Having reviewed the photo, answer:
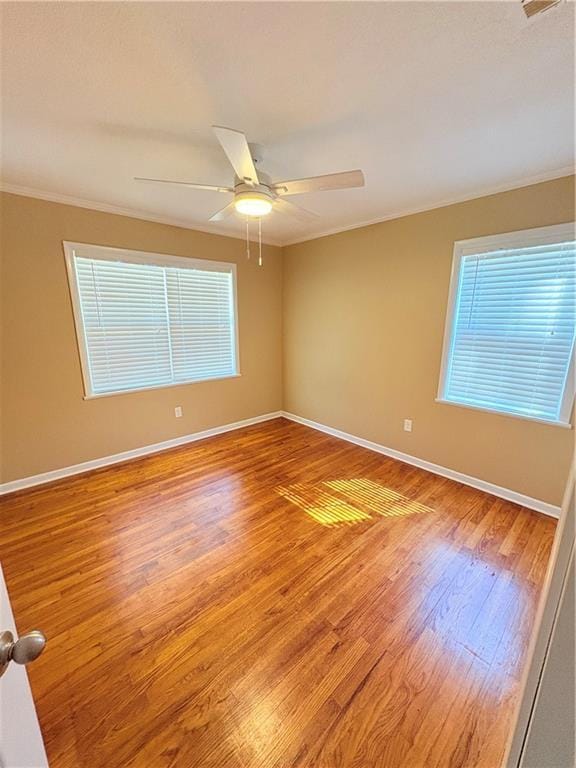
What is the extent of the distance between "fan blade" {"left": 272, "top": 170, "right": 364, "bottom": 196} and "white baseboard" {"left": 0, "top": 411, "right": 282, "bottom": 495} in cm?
281

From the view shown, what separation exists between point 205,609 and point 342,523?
1062 millimetres

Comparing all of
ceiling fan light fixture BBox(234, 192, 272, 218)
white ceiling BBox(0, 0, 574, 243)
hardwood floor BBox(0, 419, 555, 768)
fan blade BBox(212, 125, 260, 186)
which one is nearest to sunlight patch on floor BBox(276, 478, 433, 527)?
hardwood floor BBox(0, 419, 555, 768)

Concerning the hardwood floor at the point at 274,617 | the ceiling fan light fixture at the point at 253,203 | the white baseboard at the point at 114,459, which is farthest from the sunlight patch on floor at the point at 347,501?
the ceiling fan light fixture at the point at 253,203

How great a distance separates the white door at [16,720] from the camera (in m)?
0.49

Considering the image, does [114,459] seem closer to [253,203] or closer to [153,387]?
[153,387]

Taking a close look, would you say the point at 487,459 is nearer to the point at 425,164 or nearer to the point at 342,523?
the point at 342,523

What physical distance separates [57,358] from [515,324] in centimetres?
380

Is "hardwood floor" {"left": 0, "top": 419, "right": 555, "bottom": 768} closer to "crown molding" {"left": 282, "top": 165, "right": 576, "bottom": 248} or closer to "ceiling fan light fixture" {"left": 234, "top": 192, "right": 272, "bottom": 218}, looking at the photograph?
"ceiling fan light fixture" {"left": 234, "top": 192, "right": 272, "bottom": 218}

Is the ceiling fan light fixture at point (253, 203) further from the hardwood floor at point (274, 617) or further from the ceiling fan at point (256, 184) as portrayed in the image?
the hardwood floor at point (274, 617)

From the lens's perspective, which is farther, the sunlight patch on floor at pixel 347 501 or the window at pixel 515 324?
the sunlight patch on floor at pixel 347 501

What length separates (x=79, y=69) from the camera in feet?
3.99

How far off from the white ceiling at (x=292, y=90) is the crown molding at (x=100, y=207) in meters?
0.10

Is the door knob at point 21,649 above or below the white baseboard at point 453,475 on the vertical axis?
above

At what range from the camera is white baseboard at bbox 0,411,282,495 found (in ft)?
8.55
